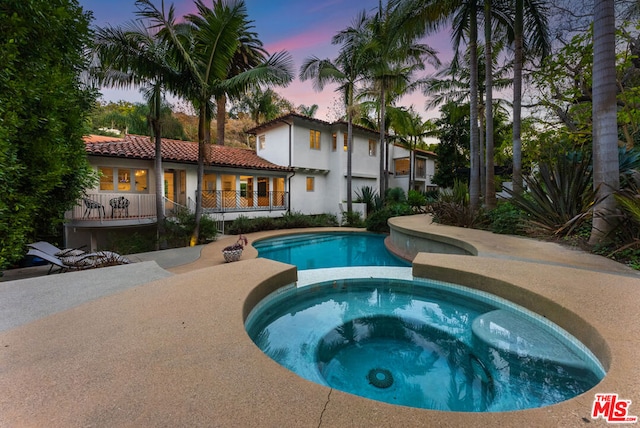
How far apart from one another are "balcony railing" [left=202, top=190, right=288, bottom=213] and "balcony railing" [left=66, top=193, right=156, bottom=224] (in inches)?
113

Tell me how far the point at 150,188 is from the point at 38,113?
824 centimetres

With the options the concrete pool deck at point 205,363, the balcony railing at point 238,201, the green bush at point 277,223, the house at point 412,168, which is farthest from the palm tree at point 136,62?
the house at point 412,168

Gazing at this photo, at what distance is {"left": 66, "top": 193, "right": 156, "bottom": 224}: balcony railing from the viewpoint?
9.81 meters

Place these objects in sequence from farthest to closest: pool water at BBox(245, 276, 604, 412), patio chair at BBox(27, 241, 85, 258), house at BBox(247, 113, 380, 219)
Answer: house at BBox(247, 113, 380, 219) → patio chair at BBox(27, 241, 85, 258) → pool water at BBox(245, 276, 604, 412)

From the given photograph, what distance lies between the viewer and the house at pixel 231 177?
427 inches

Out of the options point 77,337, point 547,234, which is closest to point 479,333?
point 77,337

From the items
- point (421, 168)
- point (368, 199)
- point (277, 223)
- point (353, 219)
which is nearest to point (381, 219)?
point (353, 219)

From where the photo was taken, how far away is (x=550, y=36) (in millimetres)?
11602

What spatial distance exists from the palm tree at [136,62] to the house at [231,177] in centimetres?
284

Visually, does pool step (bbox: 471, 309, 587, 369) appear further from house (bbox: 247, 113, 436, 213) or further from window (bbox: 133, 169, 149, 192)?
window (bbox: 133, 169, 149, 192)

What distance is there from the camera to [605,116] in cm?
577

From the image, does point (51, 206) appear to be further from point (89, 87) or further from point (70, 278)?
point (89, 87)

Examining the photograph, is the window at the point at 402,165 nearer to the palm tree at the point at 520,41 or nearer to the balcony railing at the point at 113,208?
the palm tree at the point at 520,41

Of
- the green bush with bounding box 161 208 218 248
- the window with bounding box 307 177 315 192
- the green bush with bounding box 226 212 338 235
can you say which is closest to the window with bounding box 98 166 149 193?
the green bush with bounding box 161 208 218 248
